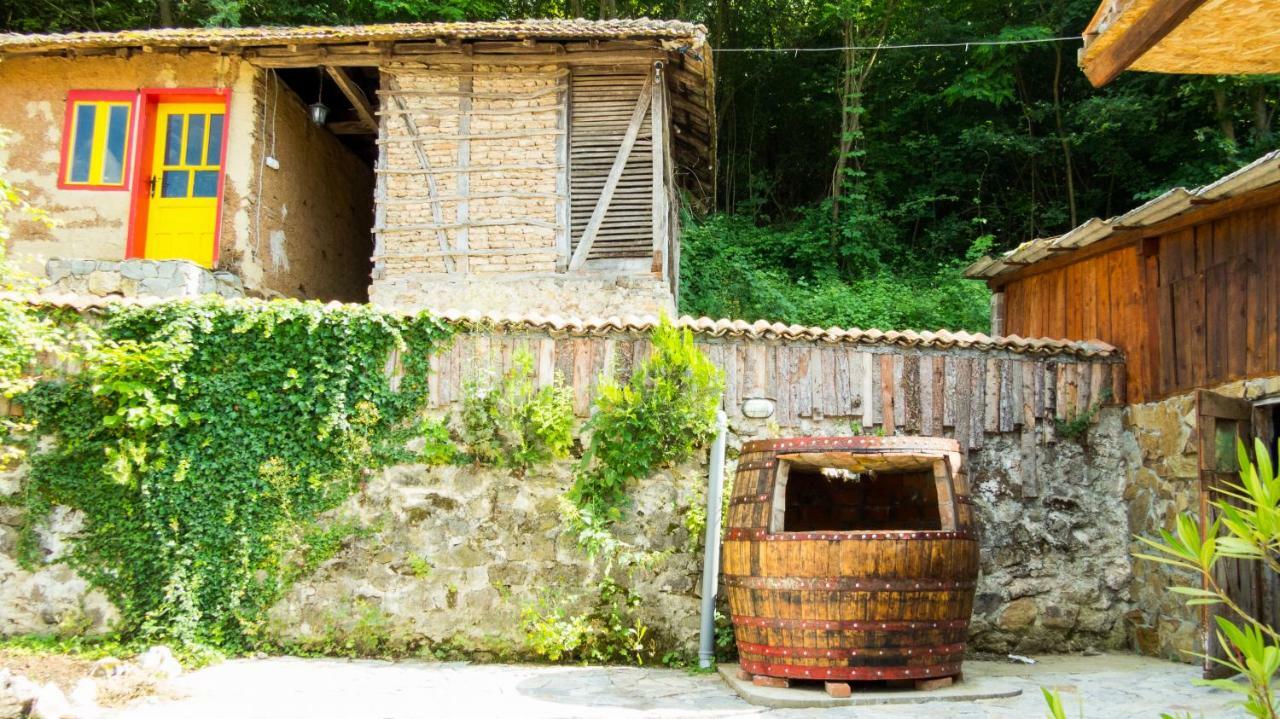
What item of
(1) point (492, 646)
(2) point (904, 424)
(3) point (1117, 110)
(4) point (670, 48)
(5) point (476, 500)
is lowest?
(1) point (492, 646)

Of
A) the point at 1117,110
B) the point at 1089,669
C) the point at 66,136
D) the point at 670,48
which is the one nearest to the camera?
the point at 1089,669

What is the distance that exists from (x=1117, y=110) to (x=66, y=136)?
13.9 meters

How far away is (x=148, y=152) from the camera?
427 inches

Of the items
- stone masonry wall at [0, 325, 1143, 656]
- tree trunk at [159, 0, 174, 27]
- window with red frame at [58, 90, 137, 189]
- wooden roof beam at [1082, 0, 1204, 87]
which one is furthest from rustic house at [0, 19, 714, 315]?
wooden roof beam at [1082, 0, 1204, 87]

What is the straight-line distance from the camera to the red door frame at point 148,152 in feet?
34.7

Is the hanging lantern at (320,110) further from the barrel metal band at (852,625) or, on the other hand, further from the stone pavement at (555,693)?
the barrel metal band at (852,625)

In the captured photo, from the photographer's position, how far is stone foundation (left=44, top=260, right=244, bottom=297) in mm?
9836

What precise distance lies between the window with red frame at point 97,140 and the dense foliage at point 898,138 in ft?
16.6

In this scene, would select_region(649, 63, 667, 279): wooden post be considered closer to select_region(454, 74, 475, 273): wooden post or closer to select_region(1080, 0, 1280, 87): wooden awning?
select_region(454, 74, 475, 273): wooden post

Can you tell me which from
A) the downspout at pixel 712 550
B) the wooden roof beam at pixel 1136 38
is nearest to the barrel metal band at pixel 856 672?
the downspout at pixel 712 550

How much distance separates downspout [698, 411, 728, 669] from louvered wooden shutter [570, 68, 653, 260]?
4.06m

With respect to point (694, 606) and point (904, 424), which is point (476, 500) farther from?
point (904, 424)

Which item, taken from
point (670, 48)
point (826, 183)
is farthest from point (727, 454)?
point (826, 183)

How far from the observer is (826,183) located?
61.2 feet
